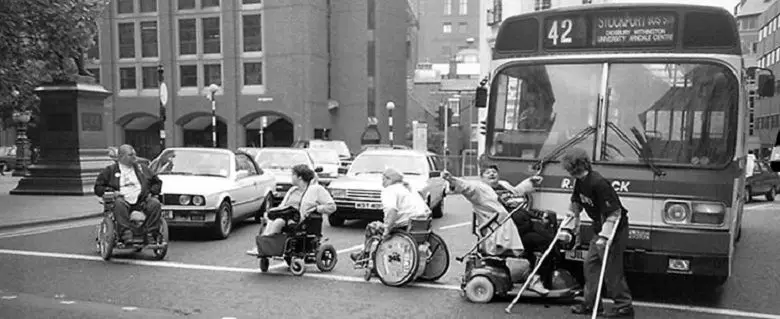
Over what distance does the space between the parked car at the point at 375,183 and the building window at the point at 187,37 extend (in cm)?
3667

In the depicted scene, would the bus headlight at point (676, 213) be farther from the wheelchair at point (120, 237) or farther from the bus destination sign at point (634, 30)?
the wheelchair at point (120, 237)

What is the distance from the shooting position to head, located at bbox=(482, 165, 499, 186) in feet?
23.6

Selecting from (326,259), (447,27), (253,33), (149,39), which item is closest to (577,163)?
(326,259)

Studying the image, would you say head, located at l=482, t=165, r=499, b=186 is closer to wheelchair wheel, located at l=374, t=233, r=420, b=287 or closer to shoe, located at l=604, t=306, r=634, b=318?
wheelchair wheel, located at l=374, t=233, r=420, b=287

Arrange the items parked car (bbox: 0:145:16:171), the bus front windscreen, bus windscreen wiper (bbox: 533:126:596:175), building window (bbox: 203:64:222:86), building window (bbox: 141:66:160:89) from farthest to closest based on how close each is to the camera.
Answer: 1. building window (bbox: 141:66:160:89)
2. building window (bbox: 203:64:222:86)
3. parked car (bbox: 0:145:16:171)
4. bus windscreen wiper (bbox: 533:126:596:175)
5. the bus front windscreen

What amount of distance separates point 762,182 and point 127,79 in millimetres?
42717

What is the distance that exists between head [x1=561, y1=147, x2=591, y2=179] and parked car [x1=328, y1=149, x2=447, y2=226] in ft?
18.6

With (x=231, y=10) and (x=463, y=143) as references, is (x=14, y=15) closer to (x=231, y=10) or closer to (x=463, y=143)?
(x=231, y=10)

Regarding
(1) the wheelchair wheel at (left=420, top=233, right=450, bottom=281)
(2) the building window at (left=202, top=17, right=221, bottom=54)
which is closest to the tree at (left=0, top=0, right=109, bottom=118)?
(1) the wheelchair wheel at (left=420, top=233, right=450, bottom=281)

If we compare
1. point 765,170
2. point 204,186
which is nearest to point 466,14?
point 765,170

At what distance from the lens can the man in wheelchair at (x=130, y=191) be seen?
29.8 feet

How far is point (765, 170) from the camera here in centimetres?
2377

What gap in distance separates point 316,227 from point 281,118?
4139 centimetres

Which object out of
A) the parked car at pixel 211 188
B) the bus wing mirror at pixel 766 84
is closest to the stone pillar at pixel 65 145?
the parked car at pixel 211 188
